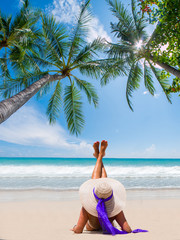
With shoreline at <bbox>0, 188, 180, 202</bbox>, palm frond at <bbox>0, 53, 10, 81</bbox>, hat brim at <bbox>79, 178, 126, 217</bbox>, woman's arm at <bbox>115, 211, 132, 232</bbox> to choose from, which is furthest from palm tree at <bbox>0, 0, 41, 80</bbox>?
woman's arm at <bbox>115, 211, 132, 232</bbox>

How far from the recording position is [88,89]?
30.1 feet

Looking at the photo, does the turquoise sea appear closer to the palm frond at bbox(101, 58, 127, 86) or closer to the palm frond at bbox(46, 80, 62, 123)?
the palm frond at bbox(46, 80, 62, 123)

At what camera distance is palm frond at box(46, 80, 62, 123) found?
9.11 metres

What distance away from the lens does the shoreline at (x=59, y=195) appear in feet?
20.2

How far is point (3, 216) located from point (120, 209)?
10.6ft

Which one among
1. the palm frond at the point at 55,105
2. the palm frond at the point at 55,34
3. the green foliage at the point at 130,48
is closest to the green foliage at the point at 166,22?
the green foliage at the point at 130,48

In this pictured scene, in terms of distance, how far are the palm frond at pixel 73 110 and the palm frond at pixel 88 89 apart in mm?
383

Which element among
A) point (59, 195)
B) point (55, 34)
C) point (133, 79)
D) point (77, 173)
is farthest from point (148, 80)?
point (77, 173)

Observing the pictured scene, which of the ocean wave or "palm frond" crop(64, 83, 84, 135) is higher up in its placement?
"palm frond" crop(64, 83, 84, 135)

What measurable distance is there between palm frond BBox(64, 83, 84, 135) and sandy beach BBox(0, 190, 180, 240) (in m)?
2.93

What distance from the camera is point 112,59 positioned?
26.7 feet

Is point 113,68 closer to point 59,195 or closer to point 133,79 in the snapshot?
point 133,79

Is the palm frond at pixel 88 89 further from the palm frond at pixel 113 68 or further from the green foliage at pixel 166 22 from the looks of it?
the green foliage at pixel 166 22

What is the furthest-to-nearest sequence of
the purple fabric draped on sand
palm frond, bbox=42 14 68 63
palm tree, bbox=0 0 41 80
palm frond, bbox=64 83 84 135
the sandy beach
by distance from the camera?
palm frond, bbox=64 83 84 135 < palm frond, bbox=42 14 68 63 < palm tree, bbox=0 0 41 80 < the sandy beach < the purple fabric draped on sand
